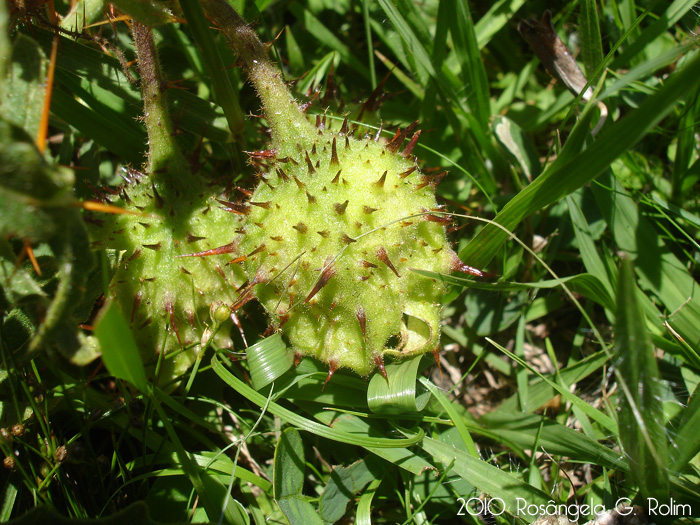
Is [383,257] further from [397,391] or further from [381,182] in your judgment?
[397,391]

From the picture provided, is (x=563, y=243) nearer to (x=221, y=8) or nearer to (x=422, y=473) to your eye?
(x=422, y=473)

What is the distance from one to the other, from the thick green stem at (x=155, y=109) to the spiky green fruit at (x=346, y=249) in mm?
435

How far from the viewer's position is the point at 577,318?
8.64 ft

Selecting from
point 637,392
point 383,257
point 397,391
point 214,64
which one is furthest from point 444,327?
point 214,64

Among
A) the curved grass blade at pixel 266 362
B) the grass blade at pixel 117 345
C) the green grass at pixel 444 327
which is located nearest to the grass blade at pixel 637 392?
the green grass at pixel 444 327

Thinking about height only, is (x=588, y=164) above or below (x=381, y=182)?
above

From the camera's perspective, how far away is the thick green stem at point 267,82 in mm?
1942

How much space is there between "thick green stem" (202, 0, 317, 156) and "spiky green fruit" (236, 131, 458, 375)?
0.25 feet

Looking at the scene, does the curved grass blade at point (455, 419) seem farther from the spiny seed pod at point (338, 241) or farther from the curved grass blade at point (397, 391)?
the spiny seed pod at point (338, 241)

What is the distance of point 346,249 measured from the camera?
173 centimetres

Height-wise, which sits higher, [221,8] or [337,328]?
[221,8]

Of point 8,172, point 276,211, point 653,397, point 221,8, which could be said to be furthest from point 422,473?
point 221,8

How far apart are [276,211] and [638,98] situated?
2.00 meters

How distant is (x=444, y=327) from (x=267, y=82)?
4.44 feet
